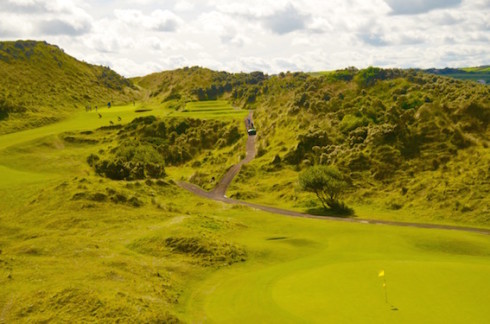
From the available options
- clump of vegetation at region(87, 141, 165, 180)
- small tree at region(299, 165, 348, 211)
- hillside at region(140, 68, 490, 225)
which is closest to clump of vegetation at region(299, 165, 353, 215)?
small tree at region(299, 165, 348, 211)

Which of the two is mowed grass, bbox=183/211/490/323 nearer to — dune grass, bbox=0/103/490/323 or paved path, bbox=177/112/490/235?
dune grass, bbox=0/103/490/323

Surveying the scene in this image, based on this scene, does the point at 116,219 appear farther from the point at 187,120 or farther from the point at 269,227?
the point at 187,120

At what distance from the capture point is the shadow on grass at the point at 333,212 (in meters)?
80.4

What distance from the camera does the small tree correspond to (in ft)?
271

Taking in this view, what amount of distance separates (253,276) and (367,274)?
35.7ft

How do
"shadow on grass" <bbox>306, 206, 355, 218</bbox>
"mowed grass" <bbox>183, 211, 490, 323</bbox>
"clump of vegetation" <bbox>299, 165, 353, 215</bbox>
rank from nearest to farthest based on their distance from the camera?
1. "mowed grass" <bbox>183, 211, 490, 323</bbox>
2. "shadow on grass" <bbox>306, 206, 355, 218</bbox>
3. "clump of vegetation" <bbox>299, 165, 353, 215</bbox>

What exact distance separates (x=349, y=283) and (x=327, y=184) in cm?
4752

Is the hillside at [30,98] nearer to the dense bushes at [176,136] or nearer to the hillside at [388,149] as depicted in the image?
the dense bushes at [176,136]

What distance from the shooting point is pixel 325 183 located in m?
82.4

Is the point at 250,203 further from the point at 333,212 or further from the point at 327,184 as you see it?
the point at 333,212

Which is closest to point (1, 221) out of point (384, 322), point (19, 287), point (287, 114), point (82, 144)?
point (19, 287)

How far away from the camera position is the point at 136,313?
29.4 metres

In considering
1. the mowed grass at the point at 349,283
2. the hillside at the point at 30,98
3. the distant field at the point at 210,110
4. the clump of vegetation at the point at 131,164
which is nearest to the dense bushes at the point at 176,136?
the clump of vegetation at the point at 131,164

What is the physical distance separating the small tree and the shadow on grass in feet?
2.15
